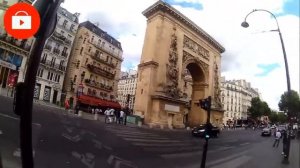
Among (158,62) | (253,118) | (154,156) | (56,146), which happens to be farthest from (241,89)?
(56,146)

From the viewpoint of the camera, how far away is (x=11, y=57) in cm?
155

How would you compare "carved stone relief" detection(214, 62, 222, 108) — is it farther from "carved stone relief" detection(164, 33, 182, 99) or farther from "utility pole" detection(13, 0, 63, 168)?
"utility pole" detection(13, 0, 63, 168)

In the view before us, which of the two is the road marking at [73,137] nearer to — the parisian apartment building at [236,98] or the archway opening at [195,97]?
the archway opening at [195,97]

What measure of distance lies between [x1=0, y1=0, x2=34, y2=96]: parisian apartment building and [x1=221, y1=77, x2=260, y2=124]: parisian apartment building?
3.40m

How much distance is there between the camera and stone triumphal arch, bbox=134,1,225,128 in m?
3.74

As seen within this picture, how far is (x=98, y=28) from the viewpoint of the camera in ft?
8.03

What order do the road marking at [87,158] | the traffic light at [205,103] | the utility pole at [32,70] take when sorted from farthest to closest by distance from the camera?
the traffic light at [205,103]
the road marking at [87,158]
the utility pole at [32,70]

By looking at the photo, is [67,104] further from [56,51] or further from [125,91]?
[125,91]

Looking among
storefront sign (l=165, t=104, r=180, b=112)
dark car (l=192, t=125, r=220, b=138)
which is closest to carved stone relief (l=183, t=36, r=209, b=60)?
storefront sign (l=165, t=104, r=180, b=112)

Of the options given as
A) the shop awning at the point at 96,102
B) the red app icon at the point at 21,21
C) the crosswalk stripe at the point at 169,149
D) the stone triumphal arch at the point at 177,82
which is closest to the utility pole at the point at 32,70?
the red app icon at the point at 21,21

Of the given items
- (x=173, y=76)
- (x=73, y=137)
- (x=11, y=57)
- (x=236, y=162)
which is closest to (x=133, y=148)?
(x=73, y=137)

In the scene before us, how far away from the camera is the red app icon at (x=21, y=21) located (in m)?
1.12

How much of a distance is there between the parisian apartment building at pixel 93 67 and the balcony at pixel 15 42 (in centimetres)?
73

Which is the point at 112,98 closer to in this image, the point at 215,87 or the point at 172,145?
the point at 172,145
